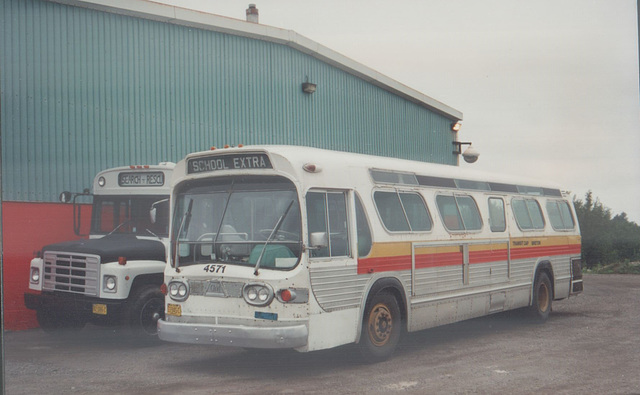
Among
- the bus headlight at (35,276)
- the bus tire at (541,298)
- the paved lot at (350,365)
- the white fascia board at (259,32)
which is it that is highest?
the white fascia board at (259,32)

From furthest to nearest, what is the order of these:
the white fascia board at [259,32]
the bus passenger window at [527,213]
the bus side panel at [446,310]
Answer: the bus passenger window at [527,213] < the white fascia board at [259,32] < the bus side panel at [446,310]

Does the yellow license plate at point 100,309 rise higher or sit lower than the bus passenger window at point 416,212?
lower

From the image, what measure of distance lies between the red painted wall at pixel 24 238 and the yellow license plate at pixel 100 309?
142 cm

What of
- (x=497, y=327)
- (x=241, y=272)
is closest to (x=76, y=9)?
(x=241, y=272)

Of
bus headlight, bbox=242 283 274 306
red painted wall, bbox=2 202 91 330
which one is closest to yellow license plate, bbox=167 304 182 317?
bus headlight, bbox=242 283 274 306

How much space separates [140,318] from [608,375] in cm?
638

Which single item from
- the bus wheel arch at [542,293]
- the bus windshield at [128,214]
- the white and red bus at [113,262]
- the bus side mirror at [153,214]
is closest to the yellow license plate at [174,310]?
the white and red bus at [113,262]

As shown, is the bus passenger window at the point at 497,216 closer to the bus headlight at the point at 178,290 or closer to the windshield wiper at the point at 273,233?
the windshield wiper at the point at 273,233

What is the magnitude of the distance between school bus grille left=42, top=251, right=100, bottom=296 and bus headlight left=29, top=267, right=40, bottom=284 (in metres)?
0.18

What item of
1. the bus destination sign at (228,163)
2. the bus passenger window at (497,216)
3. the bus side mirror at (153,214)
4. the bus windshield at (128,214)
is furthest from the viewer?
the bus passenger window at (497,216)

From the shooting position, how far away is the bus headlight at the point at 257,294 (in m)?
7.63

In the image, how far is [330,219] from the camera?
8250 millimetres

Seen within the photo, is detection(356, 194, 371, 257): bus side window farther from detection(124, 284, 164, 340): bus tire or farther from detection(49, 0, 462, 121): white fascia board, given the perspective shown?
detection(49, 0, 462, 121): white fascia board

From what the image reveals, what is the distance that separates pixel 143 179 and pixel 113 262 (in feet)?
5.30
